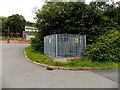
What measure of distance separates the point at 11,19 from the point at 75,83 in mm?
41686

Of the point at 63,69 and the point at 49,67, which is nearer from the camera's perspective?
the point at 63,69

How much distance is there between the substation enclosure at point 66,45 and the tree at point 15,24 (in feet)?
118

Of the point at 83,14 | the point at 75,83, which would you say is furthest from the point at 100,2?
the point at 75,83

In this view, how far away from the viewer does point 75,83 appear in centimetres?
362

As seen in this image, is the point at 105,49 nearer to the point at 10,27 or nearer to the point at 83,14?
the point at 83,14

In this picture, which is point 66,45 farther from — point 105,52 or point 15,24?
point 15,24

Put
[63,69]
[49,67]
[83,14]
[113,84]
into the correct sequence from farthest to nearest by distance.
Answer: [83,14] → [49,67] → [63,69] → [113,84]

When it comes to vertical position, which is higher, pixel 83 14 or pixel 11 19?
pixel 11 19

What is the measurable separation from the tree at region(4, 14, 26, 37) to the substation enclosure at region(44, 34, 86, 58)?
35838mm

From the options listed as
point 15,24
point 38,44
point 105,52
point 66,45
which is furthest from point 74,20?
point 15,24

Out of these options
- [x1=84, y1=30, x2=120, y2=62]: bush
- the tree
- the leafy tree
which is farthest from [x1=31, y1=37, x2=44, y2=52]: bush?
the tree

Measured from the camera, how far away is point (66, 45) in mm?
7504

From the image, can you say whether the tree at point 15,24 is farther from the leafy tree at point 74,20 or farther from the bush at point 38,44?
the leafy tree at point 74,20

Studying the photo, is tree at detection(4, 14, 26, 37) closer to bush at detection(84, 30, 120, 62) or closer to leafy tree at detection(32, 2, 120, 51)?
leafy tree at detection(32, 2, 120, 51)
